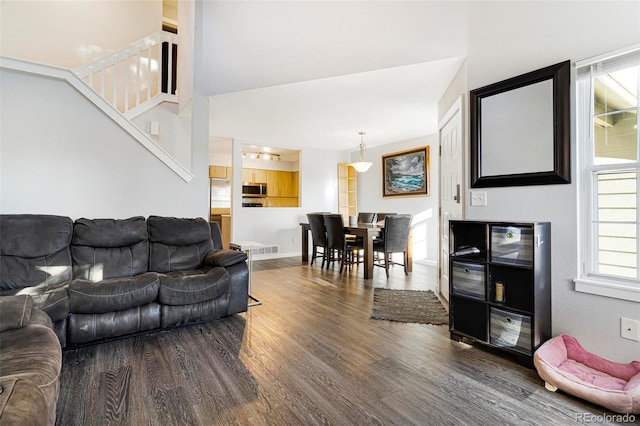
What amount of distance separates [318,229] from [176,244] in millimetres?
2775

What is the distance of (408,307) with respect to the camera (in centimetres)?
327

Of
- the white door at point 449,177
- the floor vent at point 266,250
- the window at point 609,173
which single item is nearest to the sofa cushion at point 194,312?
the white door at point 449,177

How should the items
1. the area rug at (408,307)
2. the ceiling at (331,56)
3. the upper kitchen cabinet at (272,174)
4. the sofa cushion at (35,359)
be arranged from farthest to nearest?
the upper kitchen cabinet at (272,174), the area rug at (408,307), the ceiling at (331,56), the sofa cushion at (35,359)

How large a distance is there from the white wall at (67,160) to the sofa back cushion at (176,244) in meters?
→ 0.45

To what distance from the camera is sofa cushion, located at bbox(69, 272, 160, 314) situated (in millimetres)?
2227

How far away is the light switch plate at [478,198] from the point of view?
8.34ft

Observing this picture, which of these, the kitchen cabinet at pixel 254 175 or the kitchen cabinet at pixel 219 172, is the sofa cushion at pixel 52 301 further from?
the kitchen cabinet at pixel 254 175

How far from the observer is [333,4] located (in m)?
2.85

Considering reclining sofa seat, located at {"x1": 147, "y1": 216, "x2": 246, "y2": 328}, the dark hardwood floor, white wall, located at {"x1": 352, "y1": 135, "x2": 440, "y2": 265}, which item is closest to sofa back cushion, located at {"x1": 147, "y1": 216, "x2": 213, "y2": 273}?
reclining sofa seat, located at {"x1": 147, "y1": 216, "x2": 246, "y2": 328}

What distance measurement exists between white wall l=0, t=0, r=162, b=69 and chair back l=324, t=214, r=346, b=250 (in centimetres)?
427

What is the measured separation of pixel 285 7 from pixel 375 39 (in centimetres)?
91

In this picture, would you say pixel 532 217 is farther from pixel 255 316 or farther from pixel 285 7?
pixel 285 7

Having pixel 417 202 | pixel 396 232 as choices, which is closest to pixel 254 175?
pixel 417 202

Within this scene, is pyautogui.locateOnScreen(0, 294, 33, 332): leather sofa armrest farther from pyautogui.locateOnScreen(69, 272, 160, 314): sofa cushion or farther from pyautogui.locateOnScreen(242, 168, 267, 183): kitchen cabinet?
pyautogui.locateOnScreen(242, 168, 267, 183): kitchen cabinet
